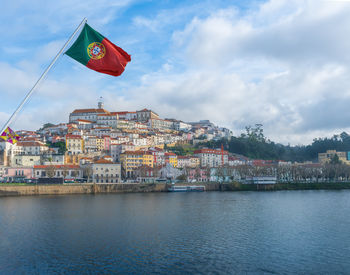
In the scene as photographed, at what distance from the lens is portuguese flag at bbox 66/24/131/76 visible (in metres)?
10.6

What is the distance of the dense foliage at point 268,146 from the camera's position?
110 meters

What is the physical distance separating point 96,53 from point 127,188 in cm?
5197

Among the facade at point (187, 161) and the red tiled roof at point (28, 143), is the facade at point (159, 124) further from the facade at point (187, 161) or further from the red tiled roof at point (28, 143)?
the red tiled roof at point (28, 143)

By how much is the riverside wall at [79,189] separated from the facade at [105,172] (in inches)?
231

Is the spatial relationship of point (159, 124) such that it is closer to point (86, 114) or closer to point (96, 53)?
point (86, 114)

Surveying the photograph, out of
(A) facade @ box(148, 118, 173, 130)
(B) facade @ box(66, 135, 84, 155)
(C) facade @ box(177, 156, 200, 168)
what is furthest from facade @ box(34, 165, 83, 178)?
(A) facade @ box(148, 118, 173, 130)

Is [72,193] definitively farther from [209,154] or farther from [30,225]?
[209,154]

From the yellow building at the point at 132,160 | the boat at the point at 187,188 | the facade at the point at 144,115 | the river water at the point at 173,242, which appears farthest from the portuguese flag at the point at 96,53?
the facade at the point at 144,115

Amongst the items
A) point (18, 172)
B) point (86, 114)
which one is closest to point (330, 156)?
point (86, 114)

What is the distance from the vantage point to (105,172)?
218 ft

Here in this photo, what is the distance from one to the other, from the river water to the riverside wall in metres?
22.0

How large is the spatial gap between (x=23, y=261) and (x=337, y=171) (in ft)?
246

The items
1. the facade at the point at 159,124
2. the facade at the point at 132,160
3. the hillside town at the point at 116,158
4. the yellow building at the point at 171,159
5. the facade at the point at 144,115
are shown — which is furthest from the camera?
the facade at the point at 144,115

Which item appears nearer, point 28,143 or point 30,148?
point 30,148
